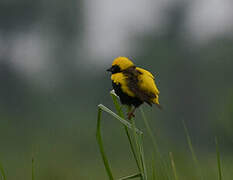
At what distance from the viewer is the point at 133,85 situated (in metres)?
2.60

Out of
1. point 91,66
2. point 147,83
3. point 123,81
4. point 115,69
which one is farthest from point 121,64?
A: point 91,66

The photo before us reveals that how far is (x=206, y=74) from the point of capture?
29266 millimetres

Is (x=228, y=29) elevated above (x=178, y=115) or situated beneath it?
elevated above

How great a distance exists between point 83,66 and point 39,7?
18.9 feet

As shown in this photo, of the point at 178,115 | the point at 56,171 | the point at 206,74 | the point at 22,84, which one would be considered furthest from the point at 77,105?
the point at 56,171

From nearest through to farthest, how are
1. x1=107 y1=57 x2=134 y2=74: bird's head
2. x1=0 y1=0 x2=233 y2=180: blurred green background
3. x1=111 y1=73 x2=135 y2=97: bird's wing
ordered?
x1=111 y1=73 x2=135 y2=97: bird's wing < x1=107 y1=57 x2=134 y2=74: bird's head < x1=0 y1=0 x2=233 y2=180: blurred green background

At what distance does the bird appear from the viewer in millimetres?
2484

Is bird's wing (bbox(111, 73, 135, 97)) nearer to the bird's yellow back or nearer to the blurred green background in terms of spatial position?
the bird's yellow back

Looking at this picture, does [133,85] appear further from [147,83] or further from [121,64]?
[121,64]

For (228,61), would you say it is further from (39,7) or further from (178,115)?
(39,7)

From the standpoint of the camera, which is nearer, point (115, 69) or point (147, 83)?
point (147, 83)

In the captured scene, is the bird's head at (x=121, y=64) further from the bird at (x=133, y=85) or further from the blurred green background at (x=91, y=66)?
the blurred green background at (x=91, y=66)

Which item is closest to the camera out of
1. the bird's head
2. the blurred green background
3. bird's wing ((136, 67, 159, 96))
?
bird's wing ((136, 67, 159, 96))

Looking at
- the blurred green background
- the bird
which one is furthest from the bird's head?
the blurred green background
